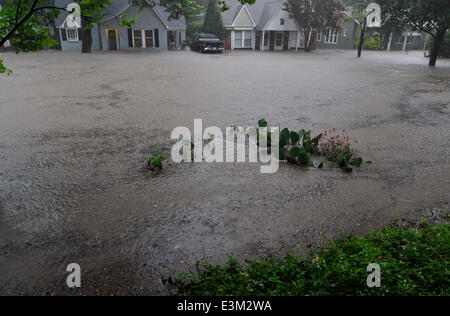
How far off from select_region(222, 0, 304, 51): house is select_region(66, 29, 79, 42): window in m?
17.5

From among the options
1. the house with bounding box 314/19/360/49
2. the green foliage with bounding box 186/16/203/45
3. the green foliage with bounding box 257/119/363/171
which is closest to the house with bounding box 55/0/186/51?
the green foliage with bounding box 186/16/203/45

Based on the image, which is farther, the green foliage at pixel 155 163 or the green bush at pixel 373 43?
the green bush at pixel 373 43

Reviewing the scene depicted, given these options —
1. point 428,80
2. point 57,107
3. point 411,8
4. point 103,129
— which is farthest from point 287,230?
point 411,8

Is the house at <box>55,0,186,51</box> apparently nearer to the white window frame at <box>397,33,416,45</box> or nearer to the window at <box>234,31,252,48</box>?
the window at <box>234,31,252,48</box>

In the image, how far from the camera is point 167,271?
4.36m

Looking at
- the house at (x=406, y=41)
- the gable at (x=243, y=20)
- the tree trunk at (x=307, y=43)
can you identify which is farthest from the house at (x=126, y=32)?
the house at (x=406, y=41)

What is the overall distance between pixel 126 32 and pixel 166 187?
33.8m

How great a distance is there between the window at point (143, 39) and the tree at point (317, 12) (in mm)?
17173

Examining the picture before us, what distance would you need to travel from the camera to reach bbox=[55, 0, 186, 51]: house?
35.3 m

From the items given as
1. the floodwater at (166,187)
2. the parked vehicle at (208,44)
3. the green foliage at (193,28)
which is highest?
the green foliage at (193,28)

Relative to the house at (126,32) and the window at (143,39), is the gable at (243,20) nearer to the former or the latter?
the house at (126,32)

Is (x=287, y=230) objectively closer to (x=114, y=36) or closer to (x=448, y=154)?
(x=448, y=154)

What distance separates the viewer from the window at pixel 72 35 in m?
35.7

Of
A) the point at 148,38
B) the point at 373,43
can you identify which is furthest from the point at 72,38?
the point at 373,43
